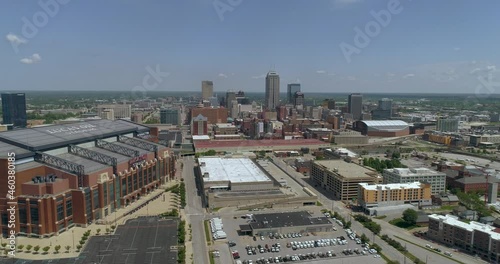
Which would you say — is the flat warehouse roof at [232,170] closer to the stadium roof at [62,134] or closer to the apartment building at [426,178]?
the stadium roof at [62,134]

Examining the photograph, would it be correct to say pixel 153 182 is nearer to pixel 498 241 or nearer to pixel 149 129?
pixel 149 129

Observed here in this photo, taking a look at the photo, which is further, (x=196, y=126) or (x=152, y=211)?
(x=196, y=126)

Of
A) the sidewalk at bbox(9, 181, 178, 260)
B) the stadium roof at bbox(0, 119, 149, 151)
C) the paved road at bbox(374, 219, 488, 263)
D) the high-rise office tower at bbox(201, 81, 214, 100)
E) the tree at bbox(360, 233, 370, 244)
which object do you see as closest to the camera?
the sidewalk at bbox(9, 181, 178, 260)

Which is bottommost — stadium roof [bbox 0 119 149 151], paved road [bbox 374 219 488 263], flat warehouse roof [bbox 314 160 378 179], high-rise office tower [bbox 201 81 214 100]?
paved road [bbox 374 219 488 263]

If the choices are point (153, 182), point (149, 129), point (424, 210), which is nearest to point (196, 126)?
point (149, 129)

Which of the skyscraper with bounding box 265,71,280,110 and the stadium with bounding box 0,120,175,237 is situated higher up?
the skyscraper with bounding box 265,71,280,110

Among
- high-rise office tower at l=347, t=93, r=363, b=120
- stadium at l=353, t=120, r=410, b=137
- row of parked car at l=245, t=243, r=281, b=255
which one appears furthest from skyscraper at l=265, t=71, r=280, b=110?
row of parked car at l=245, t=243, r=281, b=255

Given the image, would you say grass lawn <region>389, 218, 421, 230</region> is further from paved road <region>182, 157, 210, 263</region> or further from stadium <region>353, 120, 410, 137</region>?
stadium <region>353, 120, 410, 137</region>

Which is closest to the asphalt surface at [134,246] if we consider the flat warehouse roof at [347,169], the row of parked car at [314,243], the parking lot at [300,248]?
the parking lot at [300,248]
